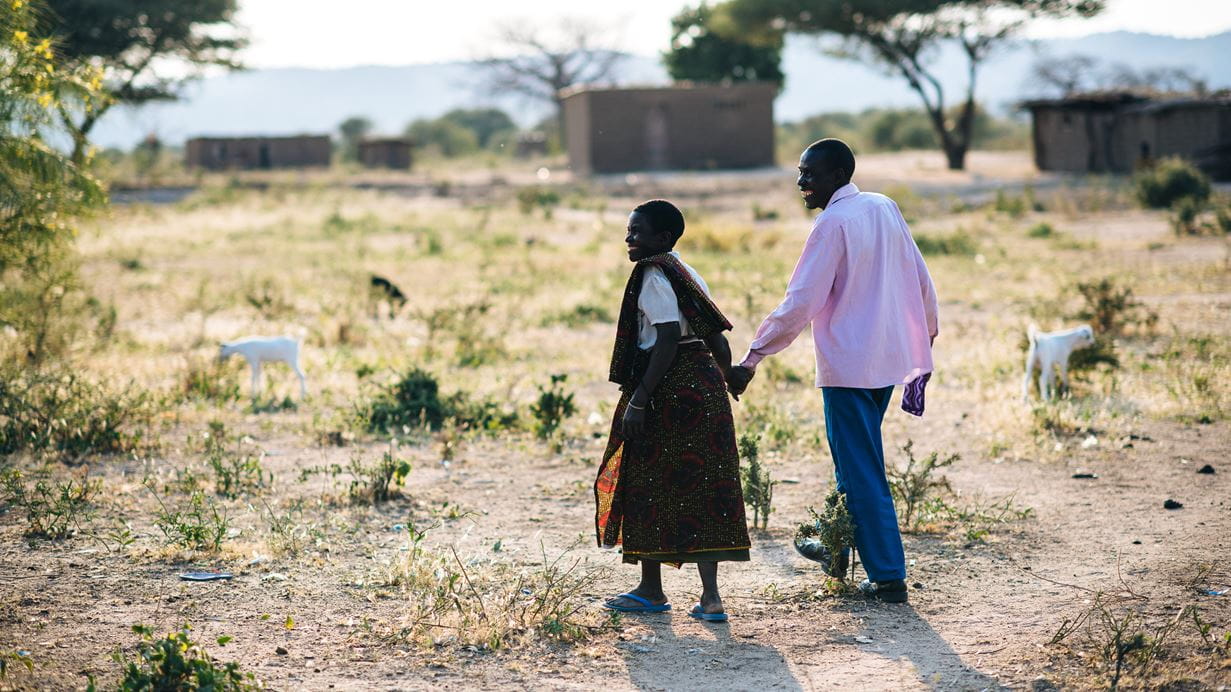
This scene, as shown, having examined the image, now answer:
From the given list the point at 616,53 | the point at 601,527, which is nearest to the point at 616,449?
the point at 601,527

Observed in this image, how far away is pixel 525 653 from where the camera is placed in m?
3.94

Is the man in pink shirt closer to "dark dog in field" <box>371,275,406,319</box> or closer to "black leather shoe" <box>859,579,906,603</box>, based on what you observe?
"black leather shoe" <box>859,579,906,603</box>

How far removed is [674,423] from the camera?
4062 mm

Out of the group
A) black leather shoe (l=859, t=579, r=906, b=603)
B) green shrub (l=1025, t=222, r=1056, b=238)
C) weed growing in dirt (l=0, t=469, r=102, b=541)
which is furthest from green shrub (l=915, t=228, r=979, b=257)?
weed growing in dirt (l=0, t=469, r=102, b=541)

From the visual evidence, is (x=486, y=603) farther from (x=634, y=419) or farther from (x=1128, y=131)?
(x=1128, y=131)

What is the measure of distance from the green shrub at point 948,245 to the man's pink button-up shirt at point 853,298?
41.6 feet

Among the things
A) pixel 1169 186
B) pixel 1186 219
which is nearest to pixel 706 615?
pixel 1186 219

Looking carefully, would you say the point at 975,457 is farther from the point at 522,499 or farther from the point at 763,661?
the point at 763,661

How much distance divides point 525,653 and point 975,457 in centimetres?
355

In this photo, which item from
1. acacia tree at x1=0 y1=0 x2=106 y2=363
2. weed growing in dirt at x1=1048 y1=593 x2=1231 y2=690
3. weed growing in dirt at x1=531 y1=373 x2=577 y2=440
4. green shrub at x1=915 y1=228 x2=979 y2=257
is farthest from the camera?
green shrub at x1=915 y1=228 x2=979 y2=257

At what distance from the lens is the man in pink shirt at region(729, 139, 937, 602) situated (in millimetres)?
4133

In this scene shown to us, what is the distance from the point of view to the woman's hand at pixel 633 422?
157 inches

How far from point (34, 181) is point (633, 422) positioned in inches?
225

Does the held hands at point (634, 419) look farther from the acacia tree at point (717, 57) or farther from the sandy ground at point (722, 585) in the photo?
the acacia tree at point (717, 57)
